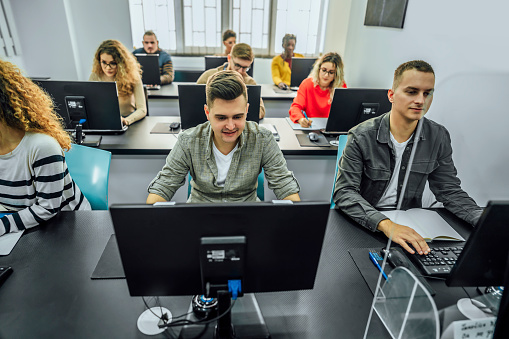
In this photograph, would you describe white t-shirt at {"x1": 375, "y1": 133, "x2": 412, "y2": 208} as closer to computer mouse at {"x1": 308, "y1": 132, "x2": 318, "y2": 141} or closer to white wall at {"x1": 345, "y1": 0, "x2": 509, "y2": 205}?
white wall at {"x1": 345, "y1": 0, "x2": 509, "y2": 205}

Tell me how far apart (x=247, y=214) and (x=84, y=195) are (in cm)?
122

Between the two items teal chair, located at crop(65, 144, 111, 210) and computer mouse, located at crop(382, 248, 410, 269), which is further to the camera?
teal chair, located at crop(65, 144, 111, 210)

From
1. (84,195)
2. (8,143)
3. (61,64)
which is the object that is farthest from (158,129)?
(61,64)

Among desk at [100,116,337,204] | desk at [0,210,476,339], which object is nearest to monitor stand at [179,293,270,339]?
desk at [0,210,476,339]

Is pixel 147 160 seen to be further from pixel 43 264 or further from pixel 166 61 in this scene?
pixel 166 61

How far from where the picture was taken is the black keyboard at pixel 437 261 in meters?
0.98

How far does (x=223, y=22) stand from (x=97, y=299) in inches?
192

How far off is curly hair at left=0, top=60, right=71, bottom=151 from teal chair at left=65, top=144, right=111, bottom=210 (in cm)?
19

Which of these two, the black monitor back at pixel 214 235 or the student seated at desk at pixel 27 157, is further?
the student seated at desk at pixel 27 157

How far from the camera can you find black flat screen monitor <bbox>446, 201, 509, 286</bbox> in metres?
0.63

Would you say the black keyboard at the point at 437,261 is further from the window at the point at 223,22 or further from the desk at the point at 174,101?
the window at the point at 223,22

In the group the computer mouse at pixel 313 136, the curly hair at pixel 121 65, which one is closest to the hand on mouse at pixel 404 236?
the computer mouse at pixel 313 136

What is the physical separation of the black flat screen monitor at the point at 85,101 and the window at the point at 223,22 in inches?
134

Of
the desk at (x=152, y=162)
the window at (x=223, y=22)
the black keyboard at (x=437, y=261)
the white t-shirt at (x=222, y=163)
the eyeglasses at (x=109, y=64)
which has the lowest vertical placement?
the desk at (x=152, y=162)
